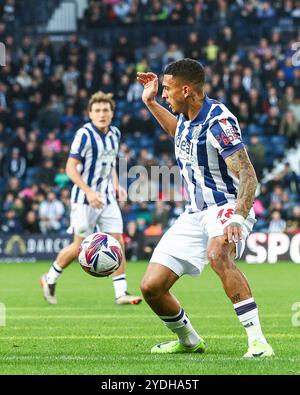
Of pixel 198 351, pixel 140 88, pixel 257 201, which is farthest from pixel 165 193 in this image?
pixel 198 351

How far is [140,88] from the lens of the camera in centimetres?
2862

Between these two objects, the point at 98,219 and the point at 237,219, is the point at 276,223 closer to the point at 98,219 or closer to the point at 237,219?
the point at 98,219

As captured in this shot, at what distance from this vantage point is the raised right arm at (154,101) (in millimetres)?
8508

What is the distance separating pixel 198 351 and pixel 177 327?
25 cm

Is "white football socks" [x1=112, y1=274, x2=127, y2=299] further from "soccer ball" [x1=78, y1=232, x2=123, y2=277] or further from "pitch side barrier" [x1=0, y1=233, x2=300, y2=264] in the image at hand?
"pitch side barrier" [x1=0, y1=233, x2=300, y2=264]

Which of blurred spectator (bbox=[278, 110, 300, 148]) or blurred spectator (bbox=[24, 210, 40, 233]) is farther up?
blurred spectator (bbox=[278, 110, 300, 148])

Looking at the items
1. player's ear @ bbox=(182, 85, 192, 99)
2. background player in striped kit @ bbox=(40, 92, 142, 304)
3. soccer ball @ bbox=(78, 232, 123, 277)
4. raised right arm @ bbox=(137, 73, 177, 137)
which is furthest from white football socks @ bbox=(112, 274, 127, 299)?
player's ear @ bbox=(182, 85, 192, 99)

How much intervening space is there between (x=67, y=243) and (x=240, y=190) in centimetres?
1721

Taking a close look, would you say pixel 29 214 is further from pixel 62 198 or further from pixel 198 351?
pixel 198 351

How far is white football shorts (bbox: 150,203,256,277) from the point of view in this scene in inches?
312

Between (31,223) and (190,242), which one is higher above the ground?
(190,242)

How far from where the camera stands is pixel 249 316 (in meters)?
7.62

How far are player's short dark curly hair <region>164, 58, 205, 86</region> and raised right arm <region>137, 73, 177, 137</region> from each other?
541 mm

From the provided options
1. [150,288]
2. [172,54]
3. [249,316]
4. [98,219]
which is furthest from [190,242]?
[172,54]
